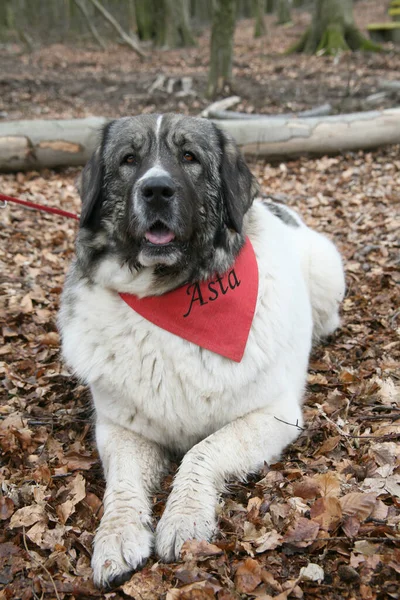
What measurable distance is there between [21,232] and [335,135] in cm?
461

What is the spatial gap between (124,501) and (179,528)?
36cm

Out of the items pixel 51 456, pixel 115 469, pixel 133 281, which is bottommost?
pixel 51 456

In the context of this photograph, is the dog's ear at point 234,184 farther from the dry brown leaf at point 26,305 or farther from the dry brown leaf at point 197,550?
the dry brown leaf at point 26,305

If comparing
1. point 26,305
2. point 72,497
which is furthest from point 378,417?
point 26,305

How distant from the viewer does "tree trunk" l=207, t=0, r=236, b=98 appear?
10805 mm

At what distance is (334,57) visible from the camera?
50.0 feet

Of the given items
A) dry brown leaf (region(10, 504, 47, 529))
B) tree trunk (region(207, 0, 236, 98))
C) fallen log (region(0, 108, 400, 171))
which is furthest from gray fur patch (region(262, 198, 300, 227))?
tree trunk (region(207, 0, 236, 98))

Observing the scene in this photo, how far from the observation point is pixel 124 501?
284 centimetres

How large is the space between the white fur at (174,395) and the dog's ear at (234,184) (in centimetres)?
39

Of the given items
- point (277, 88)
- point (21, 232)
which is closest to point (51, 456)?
point (21, 232)

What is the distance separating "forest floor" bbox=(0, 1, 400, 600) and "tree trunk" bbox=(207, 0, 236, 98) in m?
4.20

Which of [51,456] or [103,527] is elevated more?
[103,527]

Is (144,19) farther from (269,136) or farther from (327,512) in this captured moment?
(327,512)

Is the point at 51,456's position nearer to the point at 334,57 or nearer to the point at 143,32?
the point at 334,57
